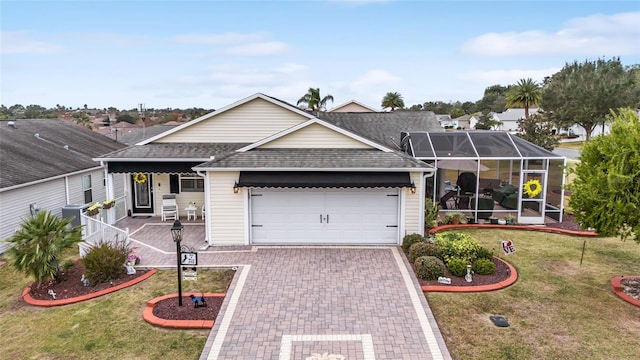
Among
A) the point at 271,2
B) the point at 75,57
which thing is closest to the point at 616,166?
the point at 271,2

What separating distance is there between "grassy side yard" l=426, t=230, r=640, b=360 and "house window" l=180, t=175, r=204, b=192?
1266cm

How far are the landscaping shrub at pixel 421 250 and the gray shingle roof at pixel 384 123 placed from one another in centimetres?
1447

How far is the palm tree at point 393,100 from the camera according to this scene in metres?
78.7

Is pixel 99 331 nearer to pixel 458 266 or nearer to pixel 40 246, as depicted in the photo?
pixel 40 246

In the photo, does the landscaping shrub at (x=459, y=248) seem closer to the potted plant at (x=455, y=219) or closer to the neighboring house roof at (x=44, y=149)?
the potted plant at (x=455, y=219)

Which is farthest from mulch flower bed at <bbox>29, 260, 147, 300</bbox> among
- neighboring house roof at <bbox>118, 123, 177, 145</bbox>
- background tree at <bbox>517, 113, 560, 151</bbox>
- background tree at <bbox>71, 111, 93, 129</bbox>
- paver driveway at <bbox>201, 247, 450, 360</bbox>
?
background tree at <bbox>71, 111, 93, 129</bbox>

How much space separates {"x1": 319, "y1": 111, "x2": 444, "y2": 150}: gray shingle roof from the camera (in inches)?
1107

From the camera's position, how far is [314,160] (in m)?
15.1

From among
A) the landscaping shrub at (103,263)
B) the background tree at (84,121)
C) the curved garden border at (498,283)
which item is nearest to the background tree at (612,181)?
the curved garden border at (498,283)

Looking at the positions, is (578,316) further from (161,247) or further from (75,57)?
(75,57)

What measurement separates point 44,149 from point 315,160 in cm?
1611

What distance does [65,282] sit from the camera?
11953mm

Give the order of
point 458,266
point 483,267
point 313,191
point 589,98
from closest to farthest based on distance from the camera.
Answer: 1. point 458,266
2. point 483,267
3. point 313,191
4. point 589,98

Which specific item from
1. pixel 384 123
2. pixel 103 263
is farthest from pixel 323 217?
pixel 384 123
